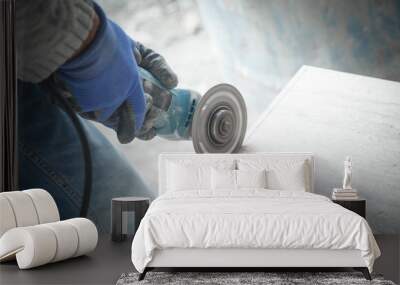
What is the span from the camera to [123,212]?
6.41 m

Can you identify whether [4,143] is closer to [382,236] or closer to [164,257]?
[164,257]

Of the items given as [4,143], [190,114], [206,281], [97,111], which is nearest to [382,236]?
[190,114]

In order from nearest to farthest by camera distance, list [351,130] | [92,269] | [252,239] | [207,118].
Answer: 1. [252,239]
2. [92,269]
3. [351,130]
4. [207,118]

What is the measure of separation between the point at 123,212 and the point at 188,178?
78cm

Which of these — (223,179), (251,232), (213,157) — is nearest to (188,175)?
(223,179)

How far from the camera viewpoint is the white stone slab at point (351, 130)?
276 inches

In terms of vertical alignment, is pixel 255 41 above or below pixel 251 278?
above

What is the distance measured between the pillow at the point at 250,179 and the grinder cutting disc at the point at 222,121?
0.83 meters

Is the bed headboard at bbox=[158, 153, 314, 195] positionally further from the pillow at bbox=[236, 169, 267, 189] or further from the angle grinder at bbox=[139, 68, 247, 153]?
the pillow at bbox=[236, 169, 267, 189]

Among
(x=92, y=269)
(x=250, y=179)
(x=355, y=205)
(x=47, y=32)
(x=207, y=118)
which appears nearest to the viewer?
(x=92, y=269)

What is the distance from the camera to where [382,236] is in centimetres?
685

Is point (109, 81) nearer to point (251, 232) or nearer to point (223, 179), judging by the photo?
point (223, 179)

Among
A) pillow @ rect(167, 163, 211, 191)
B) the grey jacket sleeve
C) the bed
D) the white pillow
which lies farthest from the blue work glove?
→ the bed

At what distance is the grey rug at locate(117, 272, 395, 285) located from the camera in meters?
4.54
